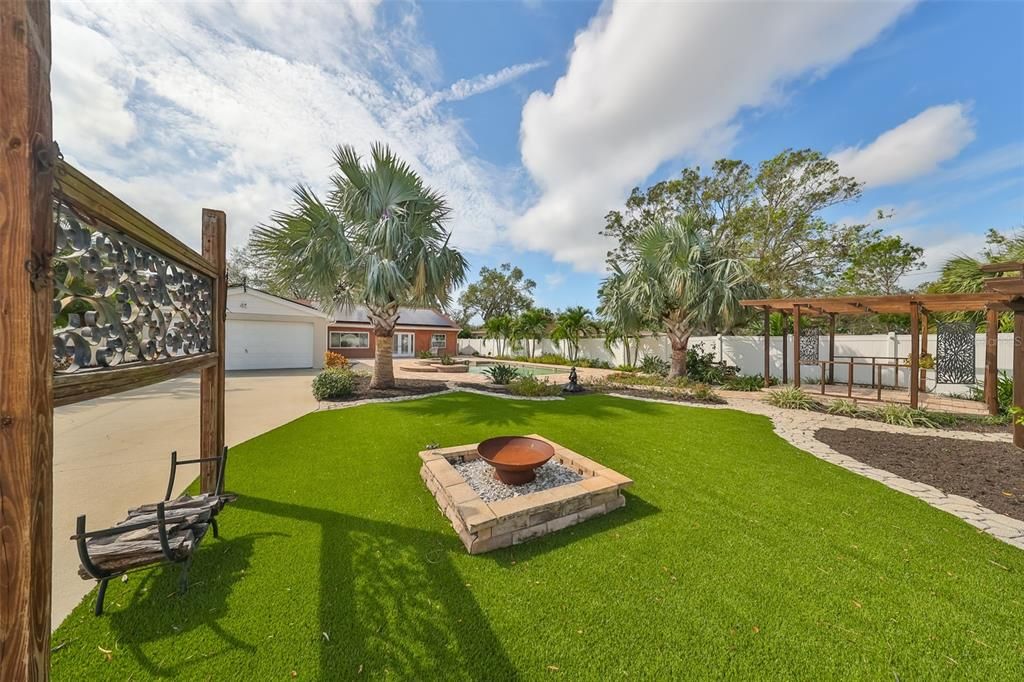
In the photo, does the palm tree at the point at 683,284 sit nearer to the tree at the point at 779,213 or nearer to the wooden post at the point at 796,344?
the wooden post at the point at 796,344

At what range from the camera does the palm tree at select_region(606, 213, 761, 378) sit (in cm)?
1066

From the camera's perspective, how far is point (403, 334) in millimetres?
25297

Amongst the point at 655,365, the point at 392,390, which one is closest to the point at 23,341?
the point at 392,390

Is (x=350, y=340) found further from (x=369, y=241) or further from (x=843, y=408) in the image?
Answer: (x=843, y=408)

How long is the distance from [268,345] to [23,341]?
640 inches

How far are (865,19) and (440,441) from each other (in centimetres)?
1122

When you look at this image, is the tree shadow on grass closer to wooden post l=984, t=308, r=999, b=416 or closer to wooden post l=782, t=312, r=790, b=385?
wooden post l=984, t=308, r=999, b=416

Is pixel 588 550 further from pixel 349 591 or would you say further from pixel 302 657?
pixel 302 657

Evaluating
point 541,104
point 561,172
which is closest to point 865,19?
point 541,104

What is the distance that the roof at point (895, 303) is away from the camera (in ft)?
23.8

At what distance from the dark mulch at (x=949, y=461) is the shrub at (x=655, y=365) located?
A: 26.5 ft

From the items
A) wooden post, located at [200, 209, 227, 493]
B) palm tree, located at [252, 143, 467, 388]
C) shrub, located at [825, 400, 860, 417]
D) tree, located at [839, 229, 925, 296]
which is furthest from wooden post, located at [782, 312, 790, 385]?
wooden post, located at [200, 209, 227, 493]

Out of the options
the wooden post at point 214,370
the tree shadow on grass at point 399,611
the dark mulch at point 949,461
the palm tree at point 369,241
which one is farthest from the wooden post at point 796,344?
the wooden post at point 214,370

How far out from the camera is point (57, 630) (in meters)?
2.06
